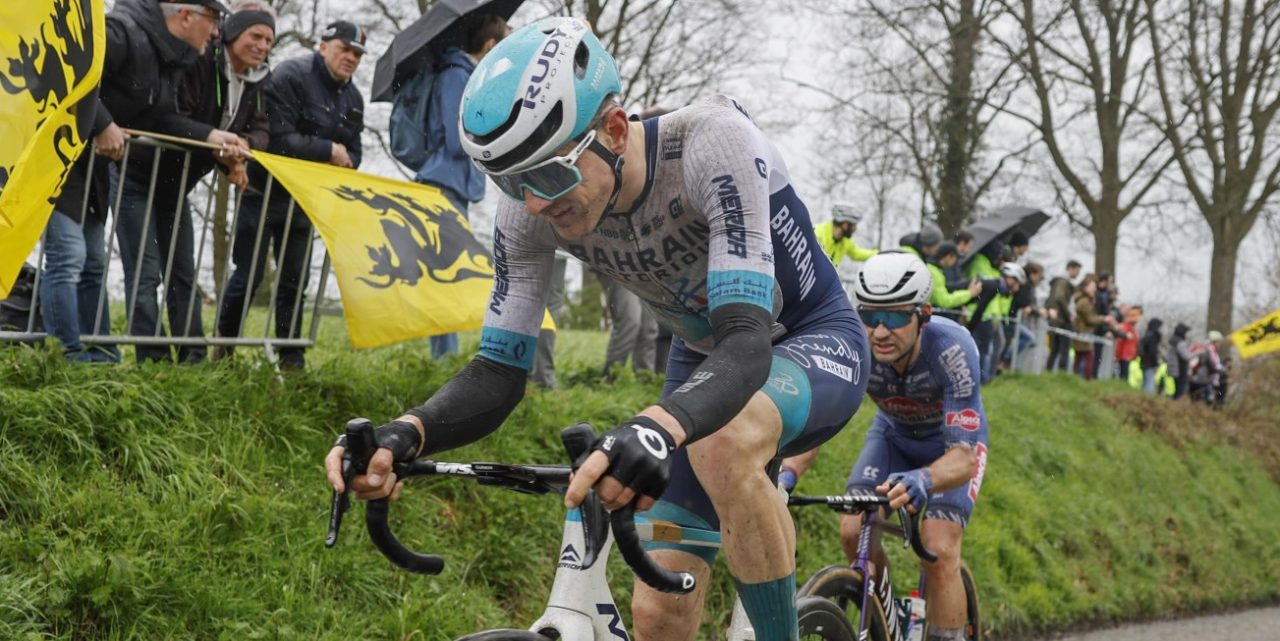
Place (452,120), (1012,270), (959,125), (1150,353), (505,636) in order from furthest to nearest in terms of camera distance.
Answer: (959,125) < (1150,353) < (1012,270) < (452,120) < (505,636)

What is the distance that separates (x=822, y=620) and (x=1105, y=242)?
21.3 m

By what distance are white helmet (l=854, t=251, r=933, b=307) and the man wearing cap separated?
2.93 metres

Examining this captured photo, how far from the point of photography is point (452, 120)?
6.82m

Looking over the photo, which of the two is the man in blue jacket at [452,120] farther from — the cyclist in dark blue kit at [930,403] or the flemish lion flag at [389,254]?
the cyclist in dark blue kit at [930,403]

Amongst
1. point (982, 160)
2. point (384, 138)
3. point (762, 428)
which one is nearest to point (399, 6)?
point (384, 138)

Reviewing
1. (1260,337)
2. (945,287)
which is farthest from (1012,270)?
(1260,337)

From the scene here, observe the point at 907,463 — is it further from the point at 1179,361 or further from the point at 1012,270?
the point at 1179,361

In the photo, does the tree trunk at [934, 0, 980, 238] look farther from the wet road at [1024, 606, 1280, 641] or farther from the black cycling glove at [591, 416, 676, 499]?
the black cycling glove at [591, 416, 676, 499]

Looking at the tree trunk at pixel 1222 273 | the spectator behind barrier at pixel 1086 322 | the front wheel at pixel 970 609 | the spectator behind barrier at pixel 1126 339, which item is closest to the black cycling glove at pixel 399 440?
the front wheel at pixel 970 609

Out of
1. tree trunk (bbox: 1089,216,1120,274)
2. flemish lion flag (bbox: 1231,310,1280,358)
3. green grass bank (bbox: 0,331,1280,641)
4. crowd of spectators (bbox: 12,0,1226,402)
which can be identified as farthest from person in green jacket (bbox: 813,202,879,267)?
tree trunk (bbox: 1089,216,1120,274)

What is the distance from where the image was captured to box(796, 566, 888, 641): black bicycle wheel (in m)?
4.64

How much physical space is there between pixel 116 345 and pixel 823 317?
12.1ft

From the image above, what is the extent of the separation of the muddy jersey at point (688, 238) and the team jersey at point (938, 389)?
2062 millimetres

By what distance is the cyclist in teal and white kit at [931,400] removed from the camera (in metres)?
5.50
